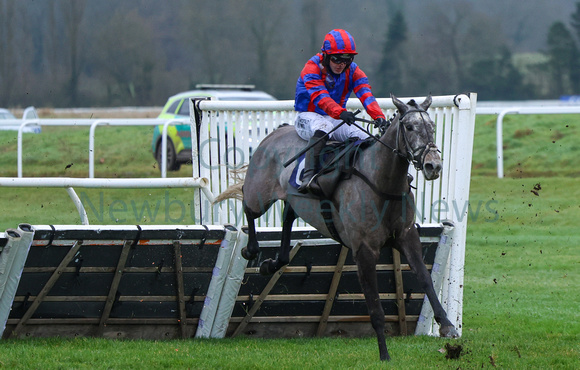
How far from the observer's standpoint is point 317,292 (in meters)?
6.38

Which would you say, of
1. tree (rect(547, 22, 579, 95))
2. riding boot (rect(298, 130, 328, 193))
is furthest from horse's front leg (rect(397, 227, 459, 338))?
tree (rect(547, 22, 579, 95))

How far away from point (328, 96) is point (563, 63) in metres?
31.6

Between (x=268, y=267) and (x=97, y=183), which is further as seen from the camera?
(x=97, y=183)

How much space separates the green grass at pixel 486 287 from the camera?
531 centimetres

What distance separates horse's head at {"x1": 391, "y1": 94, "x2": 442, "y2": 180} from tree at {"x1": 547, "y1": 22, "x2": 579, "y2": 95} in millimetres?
31657

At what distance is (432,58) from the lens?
32250 mm

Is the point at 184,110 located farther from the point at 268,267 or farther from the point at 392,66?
the point at 392,66

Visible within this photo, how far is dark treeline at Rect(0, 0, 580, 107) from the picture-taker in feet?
91.7

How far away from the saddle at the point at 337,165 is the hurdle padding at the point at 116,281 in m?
0.87

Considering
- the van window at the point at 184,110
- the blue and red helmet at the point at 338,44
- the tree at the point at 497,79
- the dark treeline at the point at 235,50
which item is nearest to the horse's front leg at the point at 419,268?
the blue and red helmet at the point at 338,44

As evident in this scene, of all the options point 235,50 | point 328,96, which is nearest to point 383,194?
point 328,96

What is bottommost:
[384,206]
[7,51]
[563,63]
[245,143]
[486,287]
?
[486,287]

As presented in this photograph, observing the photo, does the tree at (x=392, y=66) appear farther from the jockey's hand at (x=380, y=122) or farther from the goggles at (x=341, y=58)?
the jockey's hand at (x=380, y=122)

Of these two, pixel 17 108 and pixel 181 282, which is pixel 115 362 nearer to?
pixel 181 282
